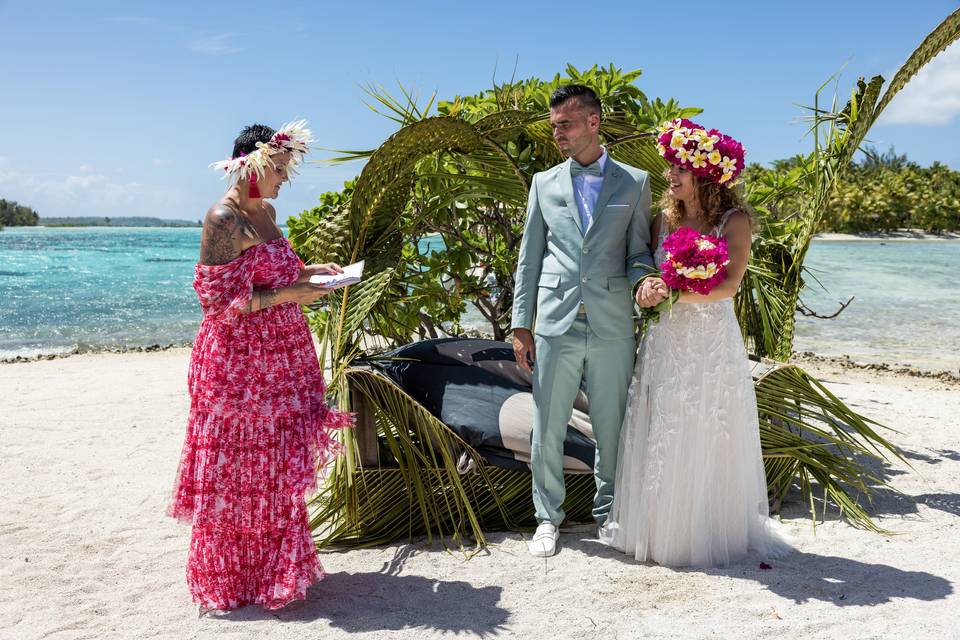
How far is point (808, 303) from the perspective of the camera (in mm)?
20141

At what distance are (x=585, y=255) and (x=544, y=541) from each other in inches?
53.3

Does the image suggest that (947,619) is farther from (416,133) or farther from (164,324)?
(164,324)

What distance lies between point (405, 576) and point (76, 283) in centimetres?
3142

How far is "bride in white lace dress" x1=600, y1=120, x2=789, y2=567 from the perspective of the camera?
10.9ft

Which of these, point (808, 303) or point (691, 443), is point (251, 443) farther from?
point (808, 303)

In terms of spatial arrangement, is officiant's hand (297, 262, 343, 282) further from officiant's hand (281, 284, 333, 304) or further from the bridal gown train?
the bridal gown train

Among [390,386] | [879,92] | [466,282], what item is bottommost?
[390,386]

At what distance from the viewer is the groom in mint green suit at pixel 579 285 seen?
3404 millimetres

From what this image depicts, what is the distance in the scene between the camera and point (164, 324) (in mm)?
17984

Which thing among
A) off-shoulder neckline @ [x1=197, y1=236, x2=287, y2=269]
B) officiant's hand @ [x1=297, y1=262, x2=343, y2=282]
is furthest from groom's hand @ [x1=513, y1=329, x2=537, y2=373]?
off-shoulder neckline @ [x1=197, y1=236, x2=287, y2=269]

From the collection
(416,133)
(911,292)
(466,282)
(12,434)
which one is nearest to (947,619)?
(416,133)

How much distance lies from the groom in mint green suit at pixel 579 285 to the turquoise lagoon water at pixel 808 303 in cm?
335

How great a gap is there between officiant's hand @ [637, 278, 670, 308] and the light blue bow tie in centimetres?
58

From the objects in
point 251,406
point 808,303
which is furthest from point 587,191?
point 808,303
